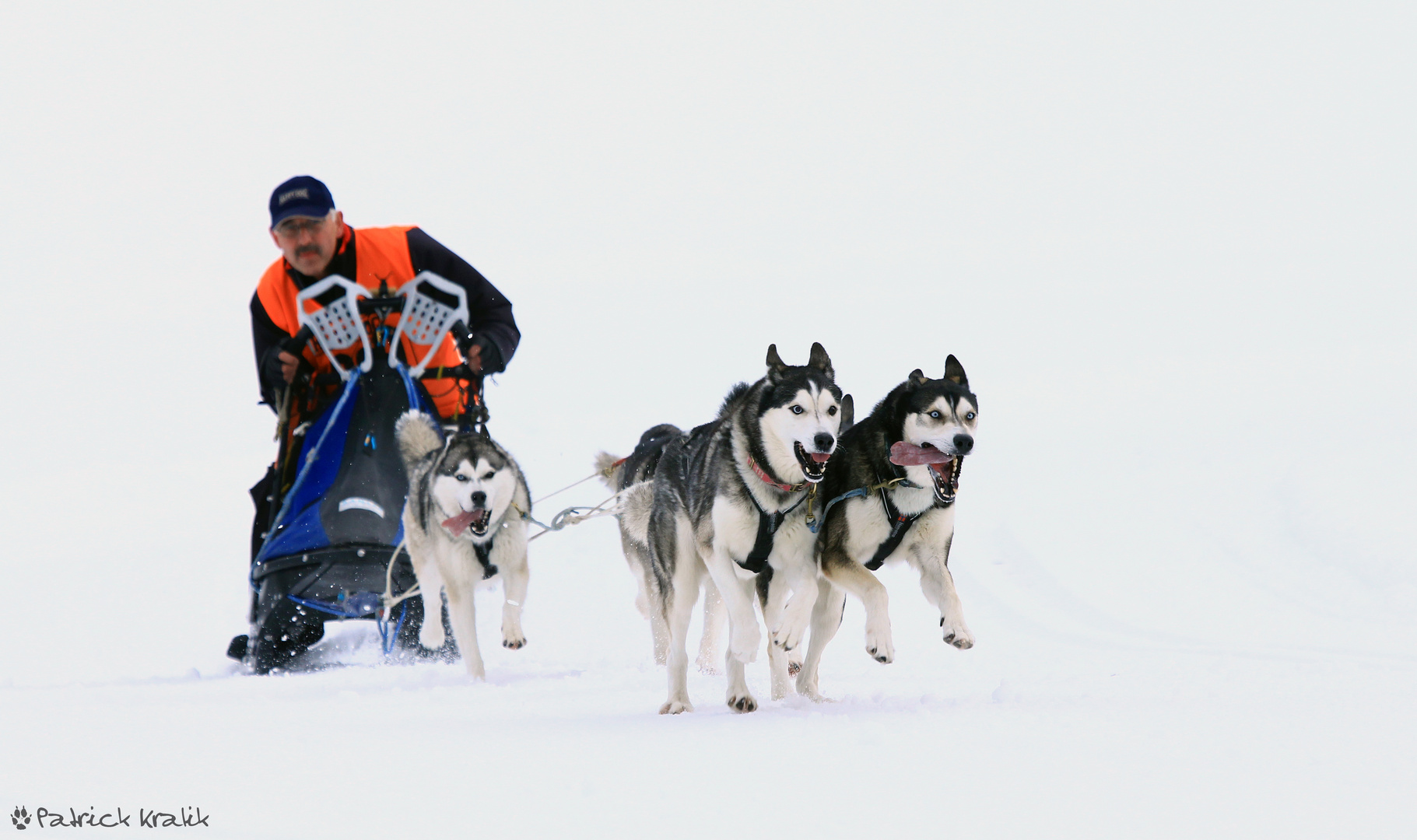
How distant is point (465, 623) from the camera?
175 inches

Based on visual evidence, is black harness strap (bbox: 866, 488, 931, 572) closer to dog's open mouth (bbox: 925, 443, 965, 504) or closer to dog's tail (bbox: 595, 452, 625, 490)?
dog's open mouth (bbox: 925, 443, 965, 504)

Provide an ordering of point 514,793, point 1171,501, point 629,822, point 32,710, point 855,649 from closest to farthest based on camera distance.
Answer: point 629,822
point 514,793
point 32,710
point 855,649
point 1171,501

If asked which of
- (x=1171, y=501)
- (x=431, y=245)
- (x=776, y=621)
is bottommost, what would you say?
(x=776, y=621)

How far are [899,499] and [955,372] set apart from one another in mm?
499

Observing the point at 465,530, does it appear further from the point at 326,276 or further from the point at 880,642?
the point at 880,642

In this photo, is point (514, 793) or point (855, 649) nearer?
point (514, 793)

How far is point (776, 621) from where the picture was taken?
3.62m

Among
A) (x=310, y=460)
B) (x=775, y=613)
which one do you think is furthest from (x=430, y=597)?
(x=775, y=613)

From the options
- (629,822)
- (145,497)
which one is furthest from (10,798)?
(145,497)

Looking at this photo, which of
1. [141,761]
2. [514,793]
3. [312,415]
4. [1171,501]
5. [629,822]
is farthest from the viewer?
[1171,501]

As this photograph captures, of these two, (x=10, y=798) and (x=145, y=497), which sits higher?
(x=145, y=497)

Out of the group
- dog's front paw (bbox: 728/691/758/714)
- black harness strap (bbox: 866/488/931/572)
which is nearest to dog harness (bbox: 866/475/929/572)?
black harness strap (bbox: 866/488/931/572)

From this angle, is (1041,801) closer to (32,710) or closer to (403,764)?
(403,764)

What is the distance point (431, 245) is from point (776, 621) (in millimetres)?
2339
